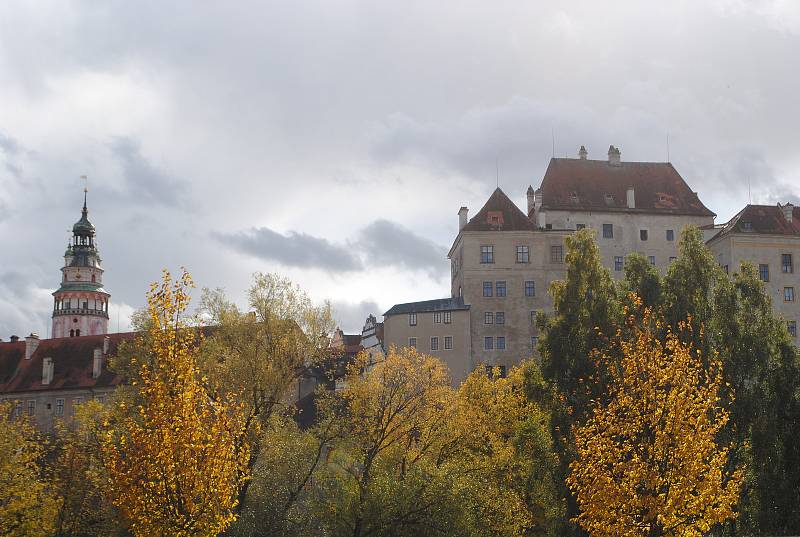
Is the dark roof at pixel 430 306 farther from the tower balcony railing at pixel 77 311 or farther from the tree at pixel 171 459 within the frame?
the tower balcony railing at pixel 77 311

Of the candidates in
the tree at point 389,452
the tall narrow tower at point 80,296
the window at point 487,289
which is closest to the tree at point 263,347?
the tree at point 389,452

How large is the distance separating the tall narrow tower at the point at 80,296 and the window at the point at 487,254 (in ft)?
344

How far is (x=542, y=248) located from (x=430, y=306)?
11912 mm

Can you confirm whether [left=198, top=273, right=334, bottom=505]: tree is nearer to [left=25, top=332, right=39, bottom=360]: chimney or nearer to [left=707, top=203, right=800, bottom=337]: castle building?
[left=707, top=203, right=800, bottom=337]: castle building

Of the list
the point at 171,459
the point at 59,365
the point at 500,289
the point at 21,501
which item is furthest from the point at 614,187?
the point at 171,459

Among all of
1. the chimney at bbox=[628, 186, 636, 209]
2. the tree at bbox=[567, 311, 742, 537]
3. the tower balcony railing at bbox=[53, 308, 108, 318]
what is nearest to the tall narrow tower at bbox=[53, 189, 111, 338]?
the tower balcony railing at bbox=[53, 308, 108, 318]

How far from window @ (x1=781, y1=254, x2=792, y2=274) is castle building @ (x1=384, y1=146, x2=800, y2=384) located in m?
0.09

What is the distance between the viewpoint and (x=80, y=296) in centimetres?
17788

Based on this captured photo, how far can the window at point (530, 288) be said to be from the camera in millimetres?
90438

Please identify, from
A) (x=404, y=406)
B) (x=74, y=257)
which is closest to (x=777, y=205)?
(x=404, y=406)

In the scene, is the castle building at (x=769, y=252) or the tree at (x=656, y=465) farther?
the castle building at (x=769, y=252)

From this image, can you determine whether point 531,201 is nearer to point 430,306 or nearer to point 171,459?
point 430,306

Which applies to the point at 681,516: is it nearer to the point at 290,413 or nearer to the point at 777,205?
the point at 290,413

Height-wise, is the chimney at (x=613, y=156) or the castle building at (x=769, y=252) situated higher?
the chimney at (x=613, y=156)
